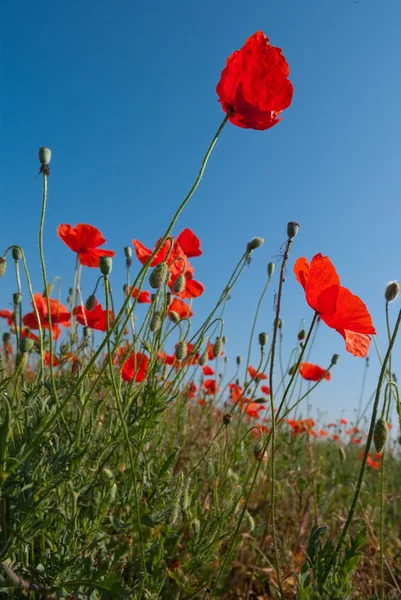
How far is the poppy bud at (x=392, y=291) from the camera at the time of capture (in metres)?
1.76

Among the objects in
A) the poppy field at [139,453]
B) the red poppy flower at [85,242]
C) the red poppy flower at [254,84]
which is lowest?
the poppy field at [139,453]

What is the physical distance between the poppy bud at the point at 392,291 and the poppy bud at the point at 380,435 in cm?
48

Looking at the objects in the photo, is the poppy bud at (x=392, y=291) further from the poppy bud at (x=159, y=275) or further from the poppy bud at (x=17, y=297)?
the poppy bud at (x=17, y=297)

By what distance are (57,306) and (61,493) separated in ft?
4.37

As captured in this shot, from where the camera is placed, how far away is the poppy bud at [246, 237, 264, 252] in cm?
209

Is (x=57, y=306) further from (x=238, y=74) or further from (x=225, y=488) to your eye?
(x=238, y=74)

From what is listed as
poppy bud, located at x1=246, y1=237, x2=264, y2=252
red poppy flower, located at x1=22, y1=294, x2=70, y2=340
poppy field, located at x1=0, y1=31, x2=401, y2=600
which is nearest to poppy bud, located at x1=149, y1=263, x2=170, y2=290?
poppy field, located at x1=0, y1=31, x2=401, y2=600


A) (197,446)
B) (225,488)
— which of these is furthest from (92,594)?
(197,446)

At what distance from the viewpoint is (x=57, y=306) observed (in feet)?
9.09

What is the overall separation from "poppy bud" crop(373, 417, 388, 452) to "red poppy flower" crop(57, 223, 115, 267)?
1494 millimetres

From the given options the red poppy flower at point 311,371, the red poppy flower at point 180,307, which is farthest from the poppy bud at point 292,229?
the red poppy flower at point 311,371

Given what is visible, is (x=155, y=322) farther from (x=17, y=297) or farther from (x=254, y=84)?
(x=254, y=84)

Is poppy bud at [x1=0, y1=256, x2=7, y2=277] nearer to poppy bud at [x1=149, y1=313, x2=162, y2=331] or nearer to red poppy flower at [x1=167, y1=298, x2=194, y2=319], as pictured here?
poppy bud at [x1=149, y1=313, x2=162, y2=331]

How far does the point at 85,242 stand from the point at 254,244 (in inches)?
33.9
